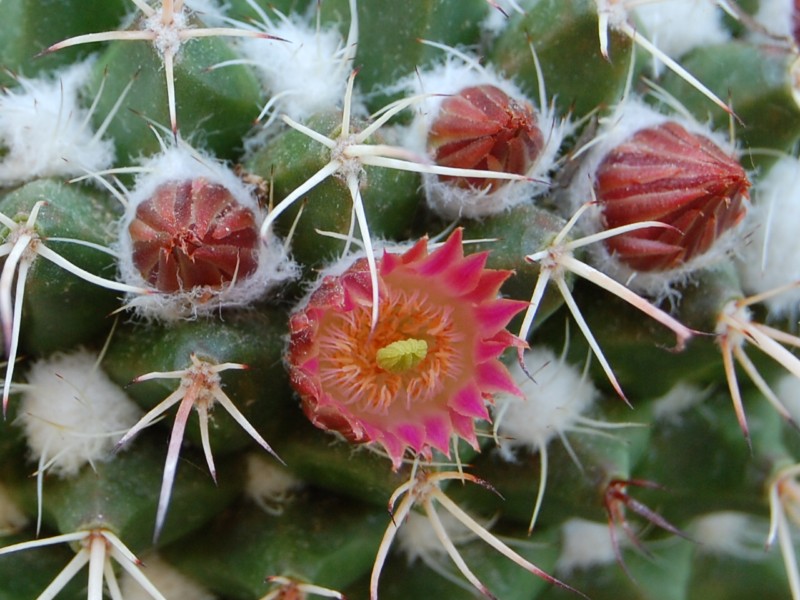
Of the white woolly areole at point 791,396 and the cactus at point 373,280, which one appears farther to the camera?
the white woolly areole at point 791,396

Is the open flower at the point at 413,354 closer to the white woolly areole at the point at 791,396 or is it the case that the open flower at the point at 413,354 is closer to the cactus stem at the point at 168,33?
the cactus stem at the point at 168,33

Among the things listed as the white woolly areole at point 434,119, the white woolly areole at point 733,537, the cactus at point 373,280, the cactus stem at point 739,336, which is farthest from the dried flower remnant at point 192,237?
the white woolly areole at point 733,537

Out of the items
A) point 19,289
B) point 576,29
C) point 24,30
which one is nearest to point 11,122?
point 24,30

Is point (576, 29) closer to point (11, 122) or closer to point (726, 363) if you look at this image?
point (726, 363)

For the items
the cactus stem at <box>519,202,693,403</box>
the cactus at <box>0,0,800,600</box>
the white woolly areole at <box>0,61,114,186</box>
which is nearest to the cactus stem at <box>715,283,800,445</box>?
the cactus at <box>0,0,800,600</box>

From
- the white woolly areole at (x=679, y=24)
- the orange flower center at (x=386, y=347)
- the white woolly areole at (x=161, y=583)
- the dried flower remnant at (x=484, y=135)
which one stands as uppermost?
the white woolly areole at (x=679, y=24)

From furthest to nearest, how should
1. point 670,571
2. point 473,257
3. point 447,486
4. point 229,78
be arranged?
point 670,571 → point 447,486 → point 229,78 → point 473,257
